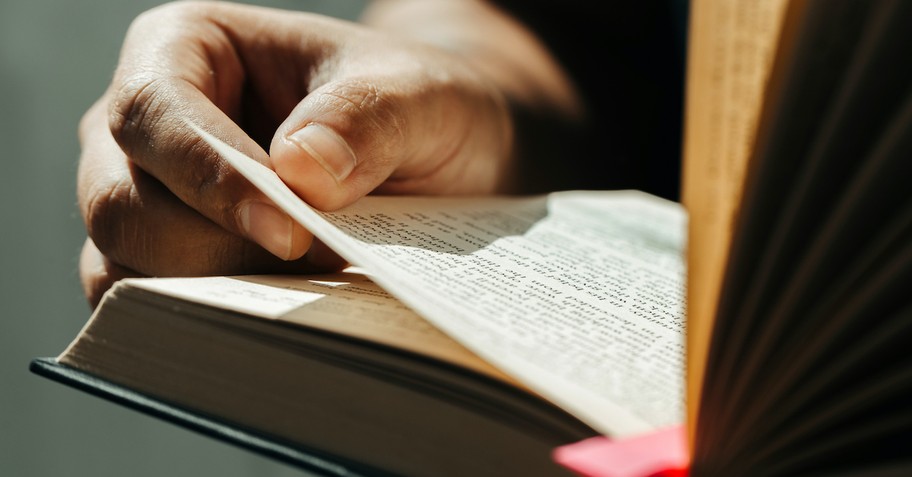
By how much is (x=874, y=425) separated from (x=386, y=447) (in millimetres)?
210

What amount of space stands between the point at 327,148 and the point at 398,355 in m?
0.20

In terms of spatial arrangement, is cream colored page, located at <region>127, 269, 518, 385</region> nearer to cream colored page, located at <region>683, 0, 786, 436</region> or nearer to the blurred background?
cream colored page, located at <region>683, 0, 786, 436</region>

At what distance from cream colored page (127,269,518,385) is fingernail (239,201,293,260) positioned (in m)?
0.02

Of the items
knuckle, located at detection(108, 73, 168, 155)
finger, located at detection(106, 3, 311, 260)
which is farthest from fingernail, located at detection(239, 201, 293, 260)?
knuckle, located at detection(108, 73, 168, 155)

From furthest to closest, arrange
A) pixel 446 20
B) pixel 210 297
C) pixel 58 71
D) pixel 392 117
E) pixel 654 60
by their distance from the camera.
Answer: pixel 654 60 → pixel 58 71 → pixel 446 20 → pixel 392 117 → pixel 210 297

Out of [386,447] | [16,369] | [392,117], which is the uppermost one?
[392,117]

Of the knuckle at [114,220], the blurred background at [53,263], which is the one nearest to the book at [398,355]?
the knuckle at [114,220]

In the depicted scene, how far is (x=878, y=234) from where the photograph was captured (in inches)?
12.5

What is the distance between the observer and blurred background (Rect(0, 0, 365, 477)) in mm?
1409

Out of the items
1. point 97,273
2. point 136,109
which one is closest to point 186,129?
point 136,109

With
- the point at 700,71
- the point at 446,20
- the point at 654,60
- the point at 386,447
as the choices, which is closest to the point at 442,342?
the point at 386,447

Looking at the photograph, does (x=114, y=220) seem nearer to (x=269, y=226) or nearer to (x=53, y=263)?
(x=269, y=226)

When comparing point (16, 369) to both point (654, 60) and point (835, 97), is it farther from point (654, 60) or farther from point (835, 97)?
point (835, 97)

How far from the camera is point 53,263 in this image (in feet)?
4.90
